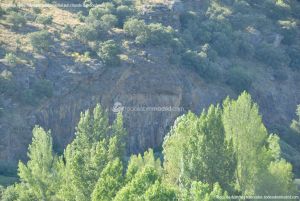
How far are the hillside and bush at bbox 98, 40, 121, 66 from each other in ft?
0.32

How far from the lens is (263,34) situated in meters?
119

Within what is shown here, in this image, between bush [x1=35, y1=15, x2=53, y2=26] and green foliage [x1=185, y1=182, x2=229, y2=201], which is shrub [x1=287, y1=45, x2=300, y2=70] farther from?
green foliage [x1=185, y1=182, x2=229, y2=201]

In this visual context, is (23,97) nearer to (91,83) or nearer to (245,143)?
(91,83)

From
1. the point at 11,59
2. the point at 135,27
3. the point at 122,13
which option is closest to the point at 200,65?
the point at 135,27

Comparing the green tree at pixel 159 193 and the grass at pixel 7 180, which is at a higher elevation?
the green tree at pixel 159 193

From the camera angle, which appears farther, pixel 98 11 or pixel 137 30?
pixel 98 11

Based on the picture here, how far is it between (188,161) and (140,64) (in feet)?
90.6

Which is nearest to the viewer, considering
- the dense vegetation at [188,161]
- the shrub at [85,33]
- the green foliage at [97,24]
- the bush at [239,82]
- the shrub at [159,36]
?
the dense vegetation at [188,161]

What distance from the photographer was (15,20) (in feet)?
338

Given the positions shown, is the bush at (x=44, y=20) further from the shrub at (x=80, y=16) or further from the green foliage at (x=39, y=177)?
the green foliage at (x=39, y=177)

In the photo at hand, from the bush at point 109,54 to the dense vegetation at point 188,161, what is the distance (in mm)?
19449

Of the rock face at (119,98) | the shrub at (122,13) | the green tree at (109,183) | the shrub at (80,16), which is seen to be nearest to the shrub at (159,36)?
the rock face at (119,98)

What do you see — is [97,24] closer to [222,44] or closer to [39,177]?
[222,44]

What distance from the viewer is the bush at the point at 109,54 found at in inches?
3947
